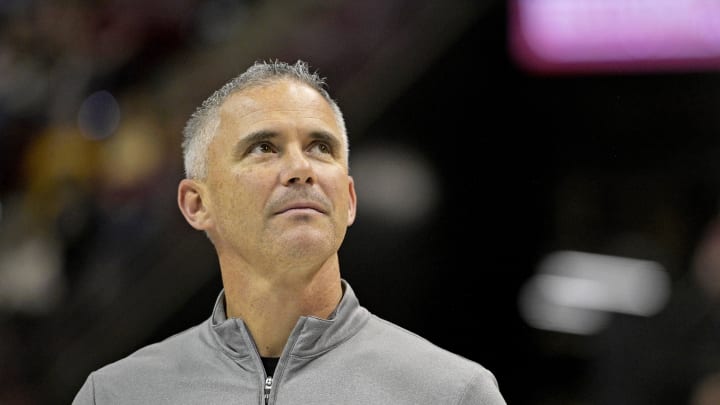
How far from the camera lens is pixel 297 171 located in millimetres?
2639

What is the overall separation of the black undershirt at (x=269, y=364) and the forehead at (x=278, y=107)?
543 mm

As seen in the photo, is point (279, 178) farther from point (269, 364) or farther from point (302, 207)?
point (269, 364)

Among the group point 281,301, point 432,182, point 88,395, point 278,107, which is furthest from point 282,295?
point 432,182

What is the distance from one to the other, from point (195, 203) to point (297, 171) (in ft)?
1.21

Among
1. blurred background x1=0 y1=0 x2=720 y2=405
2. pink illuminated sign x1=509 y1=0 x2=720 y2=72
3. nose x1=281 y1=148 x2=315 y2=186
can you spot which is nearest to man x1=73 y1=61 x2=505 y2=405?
nose x1=281 y1=148 x2=315 y2=186

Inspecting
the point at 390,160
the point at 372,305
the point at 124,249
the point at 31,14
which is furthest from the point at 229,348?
the point at 31,14

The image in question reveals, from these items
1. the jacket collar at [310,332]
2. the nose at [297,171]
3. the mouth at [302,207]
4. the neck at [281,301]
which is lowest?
the jacket collar at [310,332]

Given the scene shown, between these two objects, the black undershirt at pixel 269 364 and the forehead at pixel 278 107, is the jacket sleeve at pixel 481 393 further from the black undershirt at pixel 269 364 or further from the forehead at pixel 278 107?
the forehead at pixel 278 107

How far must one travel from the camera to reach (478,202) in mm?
6184

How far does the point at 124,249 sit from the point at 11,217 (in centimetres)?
60

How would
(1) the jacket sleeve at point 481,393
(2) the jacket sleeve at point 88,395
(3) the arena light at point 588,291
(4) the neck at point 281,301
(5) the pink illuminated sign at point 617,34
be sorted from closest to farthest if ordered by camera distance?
1. (1) the jacket sleeve at point 481,393
2. (4) the neck at point 281,301
3. (2) the jacket sleeve at point 88,395
4. (5) the pink illuminated sign at point 617,34
5. (3) the arena light at point 588,291

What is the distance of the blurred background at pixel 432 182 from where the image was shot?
486cm

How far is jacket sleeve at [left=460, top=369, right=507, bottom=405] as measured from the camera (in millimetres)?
2596

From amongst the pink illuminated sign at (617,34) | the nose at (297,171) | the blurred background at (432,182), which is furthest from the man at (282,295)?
the pink illuminated sign at (617,34)
